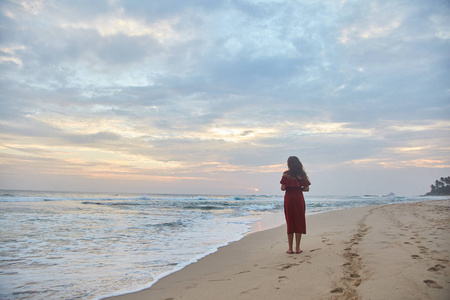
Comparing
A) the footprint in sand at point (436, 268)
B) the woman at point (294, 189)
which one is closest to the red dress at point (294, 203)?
the woman at point (294, 189)

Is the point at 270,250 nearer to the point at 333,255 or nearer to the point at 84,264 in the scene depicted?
the point at 333,255

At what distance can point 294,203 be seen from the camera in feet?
18.4

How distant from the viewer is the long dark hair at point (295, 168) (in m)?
5.63

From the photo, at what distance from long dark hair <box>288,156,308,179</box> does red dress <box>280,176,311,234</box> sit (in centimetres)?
10

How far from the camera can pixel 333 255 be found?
4629 mm

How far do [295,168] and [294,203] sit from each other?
72 centimetres

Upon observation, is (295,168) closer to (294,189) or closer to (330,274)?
(294,189)

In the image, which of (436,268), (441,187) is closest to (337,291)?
(436,268)

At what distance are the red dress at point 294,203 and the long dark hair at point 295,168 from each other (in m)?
0.10

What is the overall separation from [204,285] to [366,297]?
80.6 inches

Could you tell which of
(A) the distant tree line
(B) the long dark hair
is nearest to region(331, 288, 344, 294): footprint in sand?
(B) the long dark hair

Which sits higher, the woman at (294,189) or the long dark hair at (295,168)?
the long dark hair at (295,168)

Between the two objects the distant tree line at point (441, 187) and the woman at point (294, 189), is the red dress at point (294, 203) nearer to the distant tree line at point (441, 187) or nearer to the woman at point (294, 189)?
the woman at point (294, 189)

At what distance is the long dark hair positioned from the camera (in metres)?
5.63
